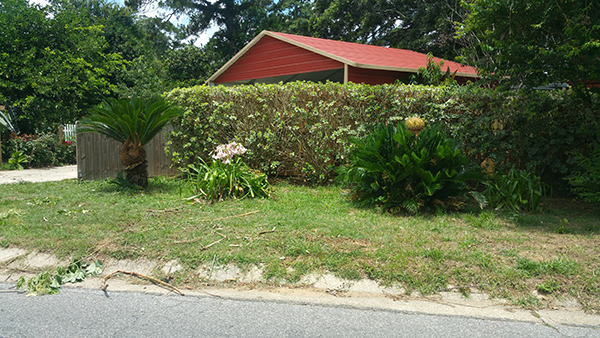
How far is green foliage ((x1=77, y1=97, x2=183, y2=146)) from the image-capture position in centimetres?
786

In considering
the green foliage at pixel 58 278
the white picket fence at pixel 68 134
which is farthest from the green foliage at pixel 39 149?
the green foliage at pixel 58 278

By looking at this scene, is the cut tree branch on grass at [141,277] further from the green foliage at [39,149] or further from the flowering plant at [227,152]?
the green foliage at [39,149]

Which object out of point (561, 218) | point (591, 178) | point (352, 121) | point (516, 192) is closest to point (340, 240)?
point (516, 192)

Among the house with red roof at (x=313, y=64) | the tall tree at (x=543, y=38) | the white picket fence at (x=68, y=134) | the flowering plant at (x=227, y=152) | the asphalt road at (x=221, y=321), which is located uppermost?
the house with red roof at (x=313, y=64)

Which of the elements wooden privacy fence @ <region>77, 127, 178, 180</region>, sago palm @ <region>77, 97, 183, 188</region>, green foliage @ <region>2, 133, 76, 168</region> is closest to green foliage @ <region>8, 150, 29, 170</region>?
green foliage @ <region>2, 133, 76, 168</region>

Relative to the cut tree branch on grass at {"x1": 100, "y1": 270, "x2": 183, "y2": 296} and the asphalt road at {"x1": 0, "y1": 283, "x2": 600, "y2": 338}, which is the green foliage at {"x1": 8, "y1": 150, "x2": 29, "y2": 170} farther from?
the asphalt road at {"x1": 0, "y1": 283, "x2": 600, "y2": 338}

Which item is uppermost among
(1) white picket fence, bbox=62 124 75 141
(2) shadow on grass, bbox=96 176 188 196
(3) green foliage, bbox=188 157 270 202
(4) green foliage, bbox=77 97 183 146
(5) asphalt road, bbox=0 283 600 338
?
(4) green foliage, bbox=77 97 183 146

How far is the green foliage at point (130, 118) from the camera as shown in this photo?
7.86 meters

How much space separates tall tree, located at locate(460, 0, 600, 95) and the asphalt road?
4.22 m

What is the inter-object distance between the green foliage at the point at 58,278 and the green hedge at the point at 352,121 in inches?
182

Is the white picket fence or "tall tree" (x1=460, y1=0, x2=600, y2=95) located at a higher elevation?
"tall tree" (x1=460, y1=0, x2=600, y2=95)

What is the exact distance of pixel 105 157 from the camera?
1030cm

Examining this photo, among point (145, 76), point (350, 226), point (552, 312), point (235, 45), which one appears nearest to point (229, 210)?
point (350, 226)

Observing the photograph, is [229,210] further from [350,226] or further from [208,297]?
[208,297]
